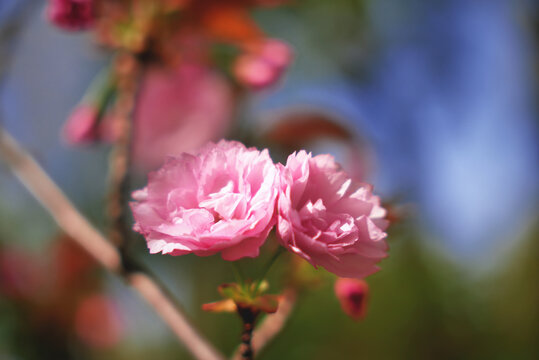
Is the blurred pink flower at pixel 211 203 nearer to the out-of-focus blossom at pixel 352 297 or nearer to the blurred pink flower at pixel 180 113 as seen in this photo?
the out-of-focus blossom at pixel 352 297

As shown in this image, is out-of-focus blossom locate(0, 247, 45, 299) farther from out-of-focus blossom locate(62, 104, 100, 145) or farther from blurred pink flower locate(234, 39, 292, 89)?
blurred pink flower locate(234, 39, 292, 89)

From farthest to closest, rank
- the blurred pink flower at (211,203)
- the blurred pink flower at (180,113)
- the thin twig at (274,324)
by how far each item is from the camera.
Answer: the blurred pink flower at (180,113) → the thin twig at (274,324) → the blurred pink flower at (211,203)

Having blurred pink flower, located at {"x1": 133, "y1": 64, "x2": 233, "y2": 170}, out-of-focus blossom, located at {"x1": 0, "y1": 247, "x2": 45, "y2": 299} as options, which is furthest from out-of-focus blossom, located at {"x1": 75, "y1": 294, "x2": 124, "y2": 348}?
blurred pink flower, located at {"x1": 133, "y1": 64, "x2": 233, "y2": 170}

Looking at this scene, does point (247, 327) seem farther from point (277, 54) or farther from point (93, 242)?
point (277, 54)

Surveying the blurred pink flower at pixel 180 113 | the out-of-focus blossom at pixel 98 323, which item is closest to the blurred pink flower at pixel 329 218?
the blurred pink flower at pixel 180 113

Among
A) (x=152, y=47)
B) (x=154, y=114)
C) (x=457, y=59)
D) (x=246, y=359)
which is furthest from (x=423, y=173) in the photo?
(x=246, y=359)

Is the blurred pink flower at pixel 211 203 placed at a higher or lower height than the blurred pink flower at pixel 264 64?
higher
